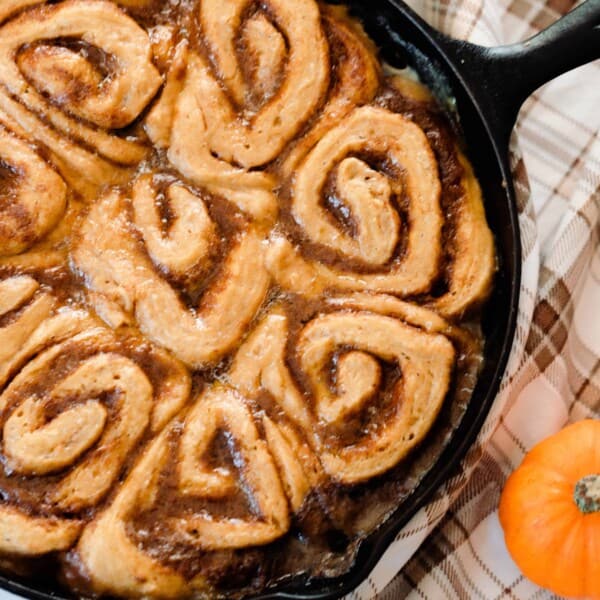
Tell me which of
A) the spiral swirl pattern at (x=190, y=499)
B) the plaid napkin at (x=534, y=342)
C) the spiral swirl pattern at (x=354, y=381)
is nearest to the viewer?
the spiral swirl pattern at (x=190, y=499)

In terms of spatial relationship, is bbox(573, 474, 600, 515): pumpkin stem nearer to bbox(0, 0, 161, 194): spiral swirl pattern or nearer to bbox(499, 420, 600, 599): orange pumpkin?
bbox(499, 420, 600, 599): orange pumpkin

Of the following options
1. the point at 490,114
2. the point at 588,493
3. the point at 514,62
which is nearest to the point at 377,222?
the point at 490,114

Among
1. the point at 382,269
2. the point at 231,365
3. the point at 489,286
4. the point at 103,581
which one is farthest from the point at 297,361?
the point at 103,581

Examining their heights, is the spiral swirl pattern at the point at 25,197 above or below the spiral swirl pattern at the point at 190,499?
above

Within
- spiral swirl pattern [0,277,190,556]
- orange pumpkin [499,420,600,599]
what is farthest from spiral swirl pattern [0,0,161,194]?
orange pumpkin [499,420,600,599]

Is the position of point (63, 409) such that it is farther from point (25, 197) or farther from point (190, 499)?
point (25, 197)

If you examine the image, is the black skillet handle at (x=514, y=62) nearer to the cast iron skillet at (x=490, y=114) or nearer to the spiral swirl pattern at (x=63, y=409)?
the cast iron skillet at (x=490, y=114)

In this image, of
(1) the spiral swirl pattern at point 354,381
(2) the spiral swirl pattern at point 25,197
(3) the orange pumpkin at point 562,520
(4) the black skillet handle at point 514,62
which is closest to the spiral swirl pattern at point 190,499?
(1) the spiral swirl pattern at point 354,381
